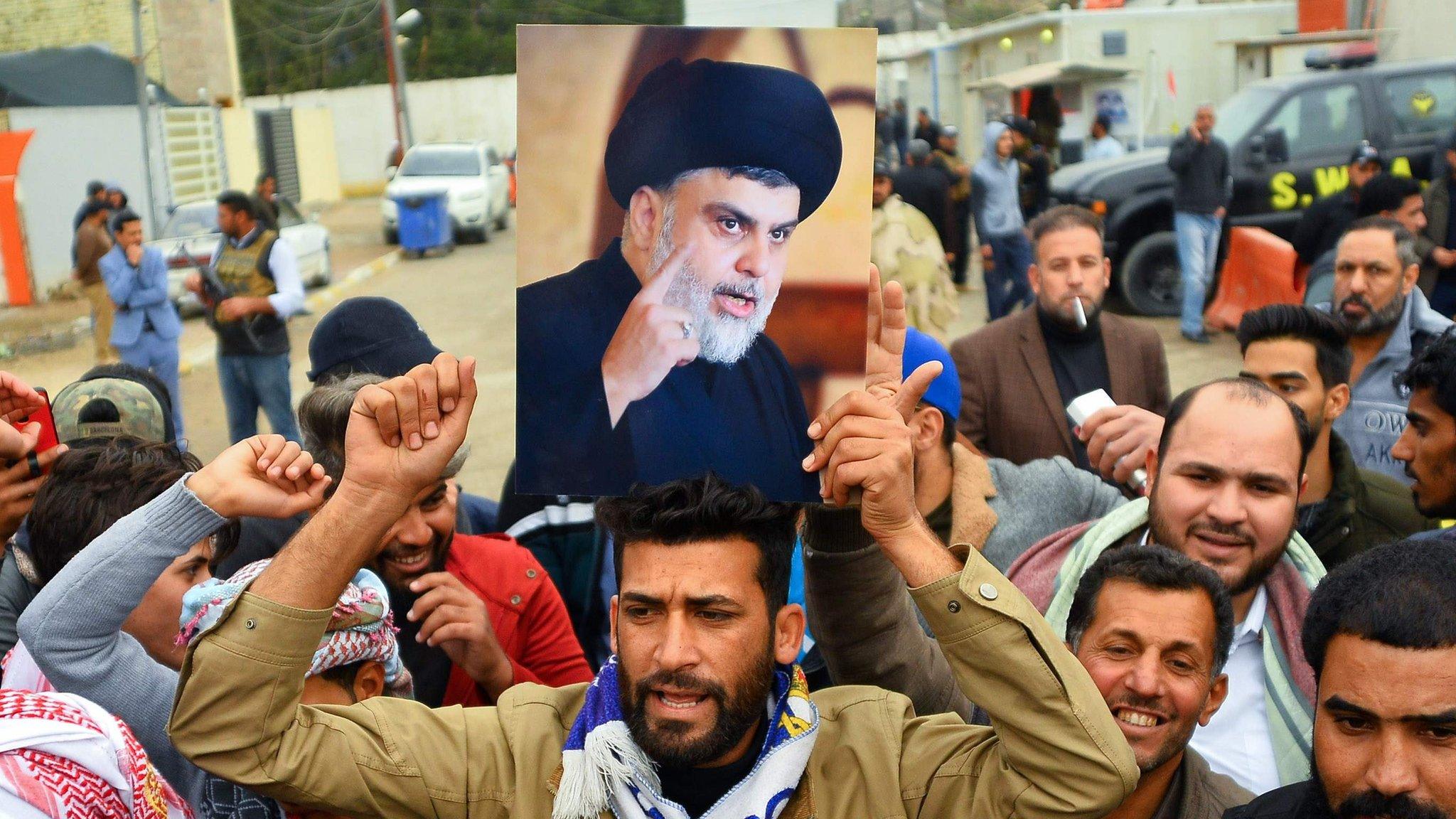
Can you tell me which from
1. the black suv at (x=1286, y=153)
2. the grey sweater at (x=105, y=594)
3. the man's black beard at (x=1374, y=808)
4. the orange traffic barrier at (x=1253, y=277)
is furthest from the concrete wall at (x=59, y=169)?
the man's black beard at (x=1374, y=808)

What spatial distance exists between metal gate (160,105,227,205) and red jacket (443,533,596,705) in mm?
23534

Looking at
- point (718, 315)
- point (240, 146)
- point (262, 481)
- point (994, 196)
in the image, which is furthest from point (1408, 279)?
point (240, 146)

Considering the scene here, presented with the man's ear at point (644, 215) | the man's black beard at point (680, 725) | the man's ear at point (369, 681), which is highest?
the man's ear at point (644, 215)

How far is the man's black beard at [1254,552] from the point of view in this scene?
309 centimetres

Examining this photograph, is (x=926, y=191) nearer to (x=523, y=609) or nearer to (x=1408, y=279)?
(x=1408, y=279)

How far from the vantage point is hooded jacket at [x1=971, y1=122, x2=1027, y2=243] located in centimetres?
1299

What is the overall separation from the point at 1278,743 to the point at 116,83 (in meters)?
25.4

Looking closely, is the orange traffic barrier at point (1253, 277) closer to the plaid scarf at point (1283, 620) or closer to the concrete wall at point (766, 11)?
the concrete wall at point (766, 11)

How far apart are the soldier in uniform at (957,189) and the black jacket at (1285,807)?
1301 centimetres

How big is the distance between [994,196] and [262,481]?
445 inches

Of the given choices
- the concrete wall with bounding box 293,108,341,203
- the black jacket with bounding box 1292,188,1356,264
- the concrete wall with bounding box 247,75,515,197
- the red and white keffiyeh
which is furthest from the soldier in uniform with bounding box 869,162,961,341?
the concrete wall with bounding box 247,75,515,197

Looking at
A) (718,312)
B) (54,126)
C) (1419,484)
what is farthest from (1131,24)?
(718,312)

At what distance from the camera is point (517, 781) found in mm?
2346

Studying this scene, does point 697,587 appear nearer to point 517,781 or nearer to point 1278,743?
point 517,781
